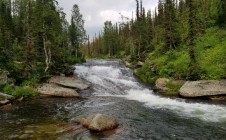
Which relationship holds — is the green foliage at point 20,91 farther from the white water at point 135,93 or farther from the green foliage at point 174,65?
the green foliage at point 174,65

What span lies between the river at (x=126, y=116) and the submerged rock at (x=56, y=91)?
1432mm

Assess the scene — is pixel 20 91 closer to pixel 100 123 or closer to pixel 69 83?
pixel 69 83

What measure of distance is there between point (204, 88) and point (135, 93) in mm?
8568

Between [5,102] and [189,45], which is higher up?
[189,45]

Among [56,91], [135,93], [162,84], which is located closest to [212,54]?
[162,84]

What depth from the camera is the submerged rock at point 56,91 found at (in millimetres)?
33219

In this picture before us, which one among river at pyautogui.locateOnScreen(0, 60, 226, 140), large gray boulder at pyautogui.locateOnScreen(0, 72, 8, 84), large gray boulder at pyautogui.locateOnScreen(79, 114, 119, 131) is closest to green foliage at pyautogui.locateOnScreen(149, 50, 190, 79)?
river at pyautogui.locateOnScreen(0, 60, 226, 140)

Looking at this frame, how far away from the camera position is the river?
1808 cm

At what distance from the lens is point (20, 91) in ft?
105

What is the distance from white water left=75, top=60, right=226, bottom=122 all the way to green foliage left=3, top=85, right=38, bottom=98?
7700 millimetres

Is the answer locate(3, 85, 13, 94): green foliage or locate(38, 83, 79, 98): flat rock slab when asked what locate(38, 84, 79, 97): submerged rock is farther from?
locate(3, 85, 13, 94): green foliage

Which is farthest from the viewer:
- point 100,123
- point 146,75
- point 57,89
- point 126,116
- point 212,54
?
point 146,75

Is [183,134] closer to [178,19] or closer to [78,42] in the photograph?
[178,19]

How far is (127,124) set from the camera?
20656 mm
